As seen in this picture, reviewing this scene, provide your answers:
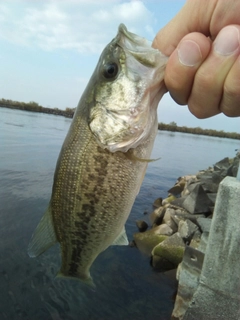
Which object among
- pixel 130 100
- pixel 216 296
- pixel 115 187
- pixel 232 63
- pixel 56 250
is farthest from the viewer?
pixel 56 250

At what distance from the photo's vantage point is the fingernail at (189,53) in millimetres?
1728

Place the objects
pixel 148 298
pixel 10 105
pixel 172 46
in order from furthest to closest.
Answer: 1. pixel 10 105
2. pixel 148 298
3. pixel 172 46

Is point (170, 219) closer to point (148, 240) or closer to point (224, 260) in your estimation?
point (148, 240)

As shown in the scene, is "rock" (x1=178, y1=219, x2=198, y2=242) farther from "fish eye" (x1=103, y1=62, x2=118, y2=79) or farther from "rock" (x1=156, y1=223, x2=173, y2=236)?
"fish eye" (x1=103, y1=62, x2=118, y2=79)

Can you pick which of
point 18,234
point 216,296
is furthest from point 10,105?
point 216,296

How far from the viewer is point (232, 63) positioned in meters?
1.70

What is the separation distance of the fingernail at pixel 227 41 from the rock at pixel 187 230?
6958 millimetres

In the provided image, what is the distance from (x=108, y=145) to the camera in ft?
7.69

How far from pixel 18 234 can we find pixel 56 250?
1329mm

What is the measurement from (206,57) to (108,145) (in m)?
0.98

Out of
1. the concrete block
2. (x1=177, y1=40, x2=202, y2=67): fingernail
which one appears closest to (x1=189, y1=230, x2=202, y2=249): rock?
the concrete block

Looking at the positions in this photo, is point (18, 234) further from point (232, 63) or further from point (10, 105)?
point (10, 105)

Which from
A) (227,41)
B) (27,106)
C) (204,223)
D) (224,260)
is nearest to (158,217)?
(204,223)

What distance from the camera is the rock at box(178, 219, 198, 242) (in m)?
7.96
